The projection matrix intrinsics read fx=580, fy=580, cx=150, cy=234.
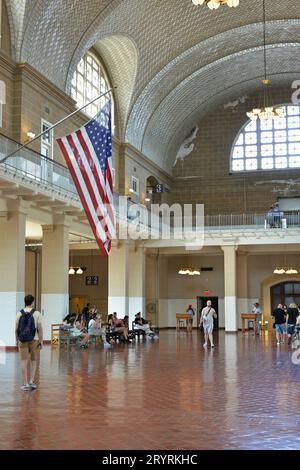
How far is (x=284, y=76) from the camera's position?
3209 centimetres

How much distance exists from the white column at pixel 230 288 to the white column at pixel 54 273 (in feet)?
34.2

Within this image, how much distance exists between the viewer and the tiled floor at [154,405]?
5.50 metres

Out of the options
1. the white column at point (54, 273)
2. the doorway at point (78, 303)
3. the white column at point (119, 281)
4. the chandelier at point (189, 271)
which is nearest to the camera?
the white column at point (54, 273)

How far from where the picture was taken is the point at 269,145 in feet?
112

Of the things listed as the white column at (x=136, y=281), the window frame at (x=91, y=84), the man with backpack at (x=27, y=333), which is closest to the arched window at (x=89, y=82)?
the window frame at (x=91, y=84)

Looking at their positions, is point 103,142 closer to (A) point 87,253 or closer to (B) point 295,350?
(B) point 295,350

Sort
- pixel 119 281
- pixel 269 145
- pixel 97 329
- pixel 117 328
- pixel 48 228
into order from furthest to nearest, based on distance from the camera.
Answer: pixel 269 145 → pixel 119 281 → pixel 48 228 → pixel 117 328 → pixel 97 329

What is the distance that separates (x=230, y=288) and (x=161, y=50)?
11785mm

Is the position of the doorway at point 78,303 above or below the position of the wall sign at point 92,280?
below

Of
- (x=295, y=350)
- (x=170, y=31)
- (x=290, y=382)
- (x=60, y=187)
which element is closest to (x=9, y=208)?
(x=60, y=187)

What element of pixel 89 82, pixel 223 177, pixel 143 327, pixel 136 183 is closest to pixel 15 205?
pixel 143 327

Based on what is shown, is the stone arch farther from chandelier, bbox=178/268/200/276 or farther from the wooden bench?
the wooden bench

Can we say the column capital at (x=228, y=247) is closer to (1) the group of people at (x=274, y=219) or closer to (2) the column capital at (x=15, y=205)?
(1) the group of people at (x=274, y=219)

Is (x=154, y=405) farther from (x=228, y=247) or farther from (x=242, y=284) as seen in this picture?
(x=242, y=284)
